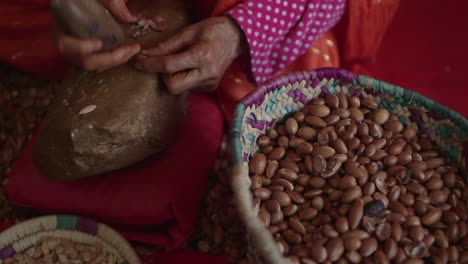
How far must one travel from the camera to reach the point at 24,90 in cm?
162

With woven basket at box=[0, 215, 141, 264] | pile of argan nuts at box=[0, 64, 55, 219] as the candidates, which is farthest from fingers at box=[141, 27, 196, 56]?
pile of argan nuts at box=[0, 64, 55, 219]

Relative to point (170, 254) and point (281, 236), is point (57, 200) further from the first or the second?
point (281, 236)

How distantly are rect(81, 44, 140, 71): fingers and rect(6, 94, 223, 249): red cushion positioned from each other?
35 centimetres

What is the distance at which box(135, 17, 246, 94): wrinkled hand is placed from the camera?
105 cm

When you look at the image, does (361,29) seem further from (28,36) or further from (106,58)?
(28,36)

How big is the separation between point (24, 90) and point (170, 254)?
0.85 meters

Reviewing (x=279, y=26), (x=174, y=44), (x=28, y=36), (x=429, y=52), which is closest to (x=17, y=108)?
(x=28, y=36)

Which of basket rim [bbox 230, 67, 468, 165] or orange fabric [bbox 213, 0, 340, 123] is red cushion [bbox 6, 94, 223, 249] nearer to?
orange fabric [bbox 213, 0, 340, 123]

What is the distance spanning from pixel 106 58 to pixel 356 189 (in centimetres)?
57

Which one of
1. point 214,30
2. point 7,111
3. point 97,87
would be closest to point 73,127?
point 97,87

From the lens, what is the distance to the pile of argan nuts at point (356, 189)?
85 centimetres

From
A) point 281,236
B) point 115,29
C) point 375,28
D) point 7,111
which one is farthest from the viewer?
point 7,111

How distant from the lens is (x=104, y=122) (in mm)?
1035

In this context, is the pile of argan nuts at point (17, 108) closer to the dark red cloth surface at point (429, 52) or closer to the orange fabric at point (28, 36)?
the orange fabric at point (28, 36)
